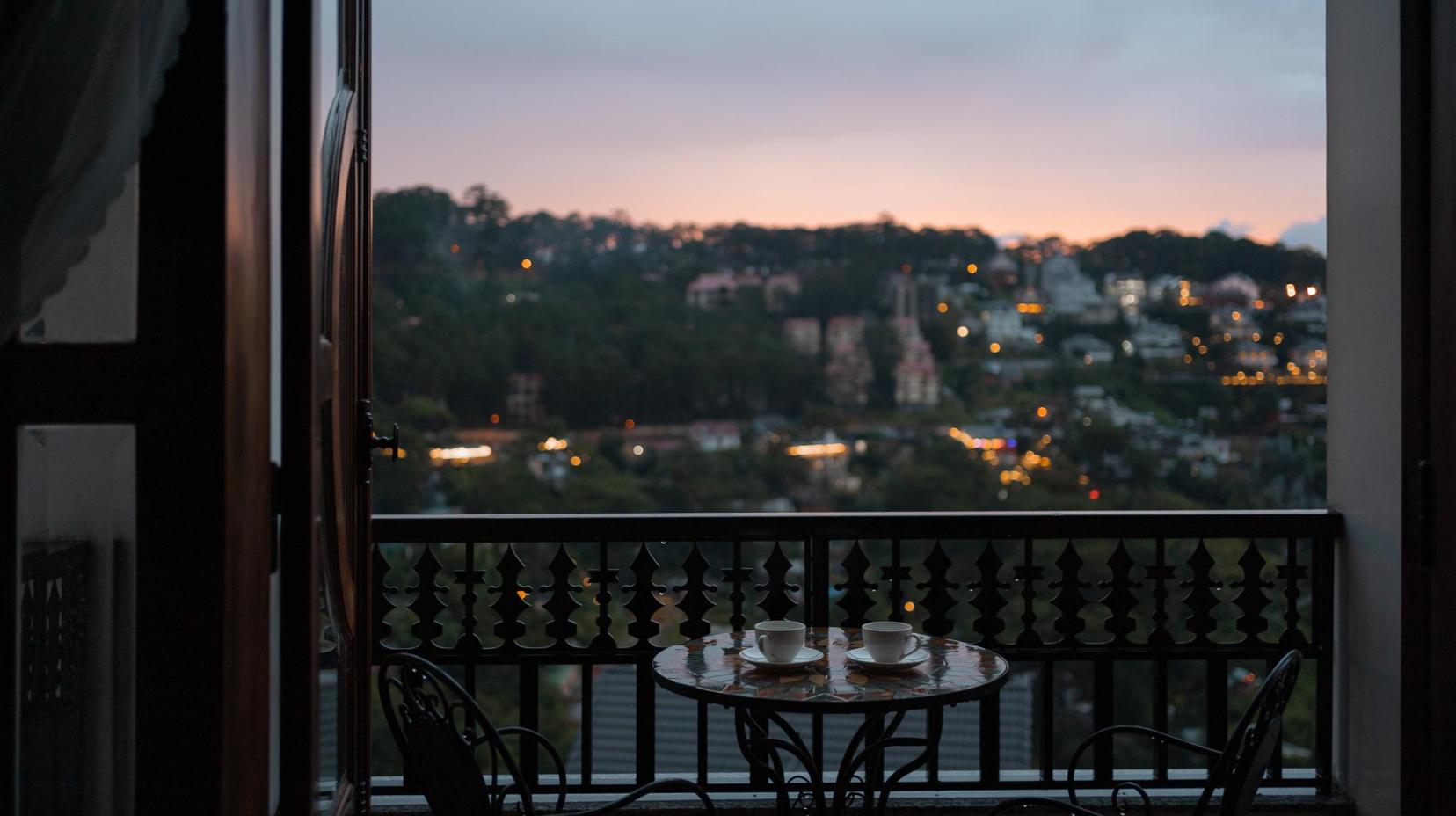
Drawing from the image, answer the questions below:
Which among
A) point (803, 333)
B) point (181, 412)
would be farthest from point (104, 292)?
point (803, 333)

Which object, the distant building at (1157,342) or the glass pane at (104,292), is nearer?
the glass pane at (104,292)

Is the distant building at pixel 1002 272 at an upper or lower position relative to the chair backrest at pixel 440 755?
upper

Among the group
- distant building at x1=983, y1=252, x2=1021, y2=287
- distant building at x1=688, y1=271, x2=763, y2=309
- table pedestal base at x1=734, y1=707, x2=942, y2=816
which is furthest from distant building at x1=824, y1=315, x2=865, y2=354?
table pedestal base at x1=734, y1=707, x2=942, y2=816

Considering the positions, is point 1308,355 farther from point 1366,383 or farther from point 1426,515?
point 1426,515

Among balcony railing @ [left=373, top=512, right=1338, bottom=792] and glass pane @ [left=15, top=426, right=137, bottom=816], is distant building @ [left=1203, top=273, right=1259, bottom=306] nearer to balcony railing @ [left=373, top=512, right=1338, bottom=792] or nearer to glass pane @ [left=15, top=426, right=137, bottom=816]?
balcony railing @ [left=373, top=512, right=1338, bottom=792]

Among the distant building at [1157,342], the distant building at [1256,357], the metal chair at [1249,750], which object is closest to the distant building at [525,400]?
the distant building at [1157,342]

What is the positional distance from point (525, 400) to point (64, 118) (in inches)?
747

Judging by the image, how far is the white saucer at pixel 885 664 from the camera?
7.14 ft

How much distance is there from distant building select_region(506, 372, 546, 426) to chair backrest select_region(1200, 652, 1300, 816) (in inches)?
717

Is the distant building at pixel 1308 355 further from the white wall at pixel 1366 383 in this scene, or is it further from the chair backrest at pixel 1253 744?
the chair backrest at pixel 1253 744

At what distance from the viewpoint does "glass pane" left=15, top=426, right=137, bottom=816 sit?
120 cm

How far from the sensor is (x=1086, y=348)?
1938 cm

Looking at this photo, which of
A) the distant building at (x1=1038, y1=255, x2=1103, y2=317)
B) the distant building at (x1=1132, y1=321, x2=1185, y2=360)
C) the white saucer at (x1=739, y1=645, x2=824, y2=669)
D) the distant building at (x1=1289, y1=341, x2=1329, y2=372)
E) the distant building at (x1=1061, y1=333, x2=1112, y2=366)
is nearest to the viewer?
the white saucer at (x1=739, y1=645, x2=824, y2=669)

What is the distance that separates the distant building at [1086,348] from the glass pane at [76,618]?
19183 millimetres
